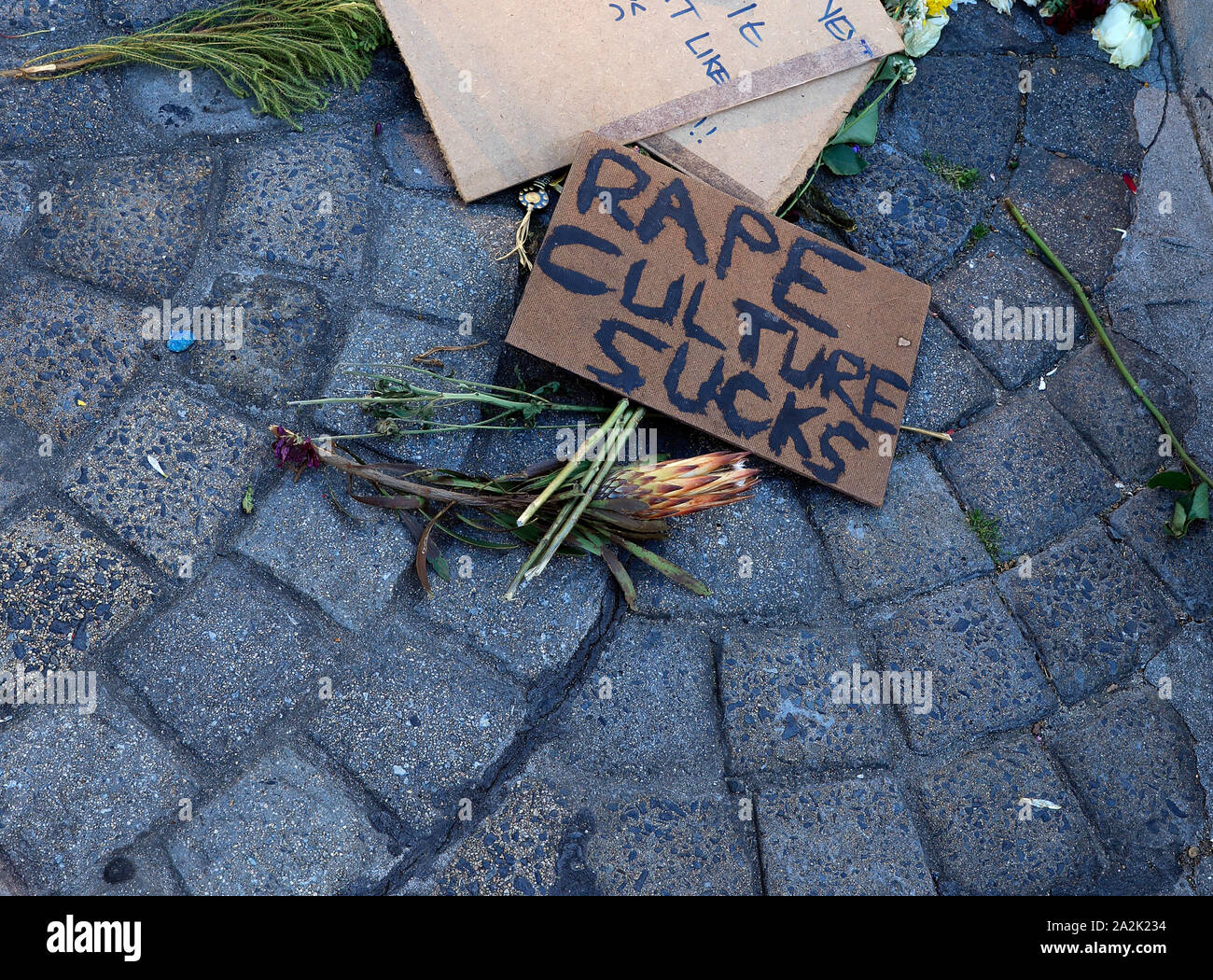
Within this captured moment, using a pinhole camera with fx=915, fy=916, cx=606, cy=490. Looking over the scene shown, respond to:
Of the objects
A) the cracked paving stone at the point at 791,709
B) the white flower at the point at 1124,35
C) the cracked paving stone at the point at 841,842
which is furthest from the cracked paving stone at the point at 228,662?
the white flower at the point at 1124,35

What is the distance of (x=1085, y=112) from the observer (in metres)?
3.01

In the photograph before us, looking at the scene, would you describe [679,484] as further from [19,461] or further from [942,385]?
[19,461]

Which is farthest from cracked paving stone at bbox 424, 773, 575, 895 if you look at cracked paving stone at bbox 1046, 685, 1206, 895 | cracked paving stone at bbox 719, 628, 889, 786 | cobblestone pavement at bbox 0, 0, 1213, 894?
cracked paving stone at bbox 1046, 685, 1206, 895

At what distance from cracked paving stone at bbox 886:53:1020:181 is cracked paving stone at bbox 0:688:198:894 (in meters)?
2.72

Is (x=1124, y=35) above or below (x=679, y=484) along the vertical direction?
above

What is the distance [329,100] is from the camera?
8.74ft

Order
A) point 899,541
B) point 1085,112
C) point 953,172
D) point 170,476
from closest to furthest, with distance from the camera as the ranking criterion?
1. point 170,476
2. point 899,541
3. point 953,172
4. point 1085,112

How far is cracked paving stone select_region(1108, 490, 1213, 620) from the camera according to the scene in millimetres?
2531

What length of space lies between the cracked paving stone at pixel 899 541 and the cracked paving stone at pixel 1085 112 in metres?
1.30

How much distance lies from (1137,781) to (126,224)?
3.02m

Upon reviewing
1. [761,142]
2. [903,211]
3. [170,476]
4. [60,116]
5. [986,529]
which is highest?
[761,142]

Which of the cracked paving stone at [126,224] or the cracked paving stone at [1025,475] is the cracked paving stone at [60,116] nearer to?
the cracked paving stone at [126,224]

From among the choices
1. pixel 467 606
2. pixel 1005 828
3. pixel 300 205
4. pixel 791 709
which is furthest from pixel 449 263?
pixel 1005 828

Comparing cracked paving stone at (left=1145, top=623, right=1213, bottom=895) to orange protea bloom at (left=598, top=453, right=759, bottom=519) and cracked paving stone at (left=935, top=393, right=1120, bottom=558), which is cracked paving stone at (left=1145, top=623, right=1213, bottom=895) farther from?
orange protea bloom at (left=598, top=453, right=759, bottom=519)
